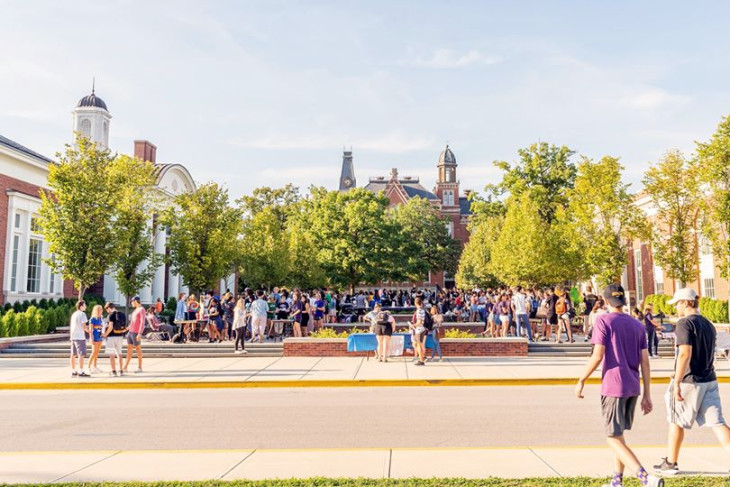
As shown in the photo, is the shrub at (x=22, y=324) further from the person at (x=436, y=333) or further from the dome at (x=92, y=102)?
the dome at (x=92, y=102)

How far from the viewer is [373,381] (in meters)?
13.0

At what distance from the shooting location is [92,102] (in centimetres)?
3769

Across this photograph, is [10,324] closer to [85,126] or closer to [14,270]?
[14,270]

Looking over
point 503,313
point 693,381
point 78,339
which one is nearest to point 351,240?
point 503,313

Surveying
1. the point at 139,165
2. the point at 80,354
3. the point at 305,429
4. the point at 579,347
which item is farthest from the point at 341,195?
the point at 305,429

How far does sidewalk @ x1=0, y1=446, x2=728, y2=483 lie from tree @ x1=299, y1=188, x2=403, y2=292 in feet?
139

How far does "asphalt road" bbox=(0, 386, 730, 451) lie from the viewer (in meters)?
7.43

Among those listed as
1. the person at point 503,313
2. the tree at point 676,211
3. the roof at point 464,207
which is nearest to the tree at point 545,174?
the tree at point 676,211

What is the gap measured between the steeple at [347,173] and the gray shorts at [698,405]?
100210 millimetres

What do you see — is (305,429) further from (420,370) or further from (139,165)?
(139,165)

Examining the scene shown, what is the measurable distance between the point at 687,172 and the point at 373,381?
72.8ft

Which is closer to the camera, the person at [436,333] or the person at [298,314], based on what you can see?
the person at [436,333]

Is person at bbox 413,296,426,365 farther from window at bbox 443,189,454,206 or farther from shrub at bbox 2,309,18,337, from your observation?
window at bbox 443,189,454,206

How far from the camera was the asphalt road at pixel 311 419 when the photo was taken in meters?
7.43
